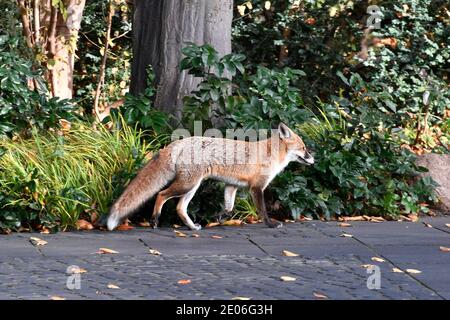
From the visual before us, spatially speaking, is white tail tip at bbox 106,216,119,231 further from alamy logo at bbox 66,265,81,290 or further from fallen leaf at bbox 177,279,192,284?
fallen leaf at bbox 177,279,192,284

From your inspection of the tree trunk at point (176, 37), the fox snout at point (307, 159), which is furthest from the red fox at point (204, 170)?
the tree trunk at point (176, 37)

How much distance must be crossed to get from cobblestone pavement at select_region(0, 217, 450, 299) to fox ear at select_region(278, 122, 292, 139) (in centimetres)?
95

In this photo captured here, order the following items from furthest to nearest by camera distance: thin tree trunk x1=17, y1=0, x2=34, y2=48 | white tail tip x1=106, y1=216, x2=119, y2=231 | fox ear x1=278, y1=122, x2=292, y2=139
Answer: thin tree trunk x1=17, y1=0, x2=34, y2=48 < fox ear x1=278, y1=122, x2=292, y2=139 < white tail tip x1=106, y1=216, x2=119, y2=231

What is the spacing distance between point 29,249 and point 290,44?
8.09 m

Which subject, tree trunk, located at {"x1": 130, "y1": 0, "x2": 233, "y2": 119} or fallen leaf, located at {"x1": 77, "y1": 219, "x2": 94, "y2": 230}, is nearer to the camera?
fallen leaf, located at {"x1": 77, "y1": 219, "x2": 94, "y2": 230}

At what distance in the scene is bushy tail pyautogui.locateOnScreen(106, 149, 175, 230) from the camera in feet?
31.8

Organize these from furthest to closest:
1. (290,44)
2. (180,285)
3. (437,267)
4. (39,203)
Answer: (290,44) < (39,203) < (437,267) < (180,285)

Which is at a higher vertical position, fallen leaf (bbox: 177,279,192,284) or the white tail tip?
the white tail tip

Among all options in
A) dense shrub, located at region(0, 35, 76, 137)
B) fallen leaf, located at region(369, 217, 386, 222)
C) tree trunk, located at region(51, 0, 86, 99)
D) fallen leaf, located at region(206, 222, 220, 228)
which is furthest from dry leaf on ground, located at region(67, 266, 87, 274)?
tree trunk, located at region(51, 0, 86, 99)

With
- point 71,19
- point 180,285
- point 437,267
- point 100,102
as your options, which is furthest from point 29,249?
point 100,102

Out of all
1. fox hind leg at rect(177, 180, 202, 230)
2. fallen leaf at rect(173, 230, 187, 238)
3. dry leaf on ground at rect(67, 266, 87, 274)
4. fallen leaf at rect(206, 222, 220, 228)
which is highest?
fox hind leg at rect(177, 180, 202, 230)

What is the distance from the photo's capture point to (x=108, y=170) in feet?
34.2

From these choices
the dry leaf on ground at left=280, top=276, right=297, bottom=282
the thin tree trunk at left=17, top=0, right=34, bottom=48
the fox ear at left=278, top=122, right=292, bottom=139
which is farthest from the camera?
the thin tree trunk at left=17, top=0, right=34, bottom=48

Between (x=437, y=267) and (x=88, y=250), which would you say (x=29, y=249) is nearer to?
(x=88, y=250)
